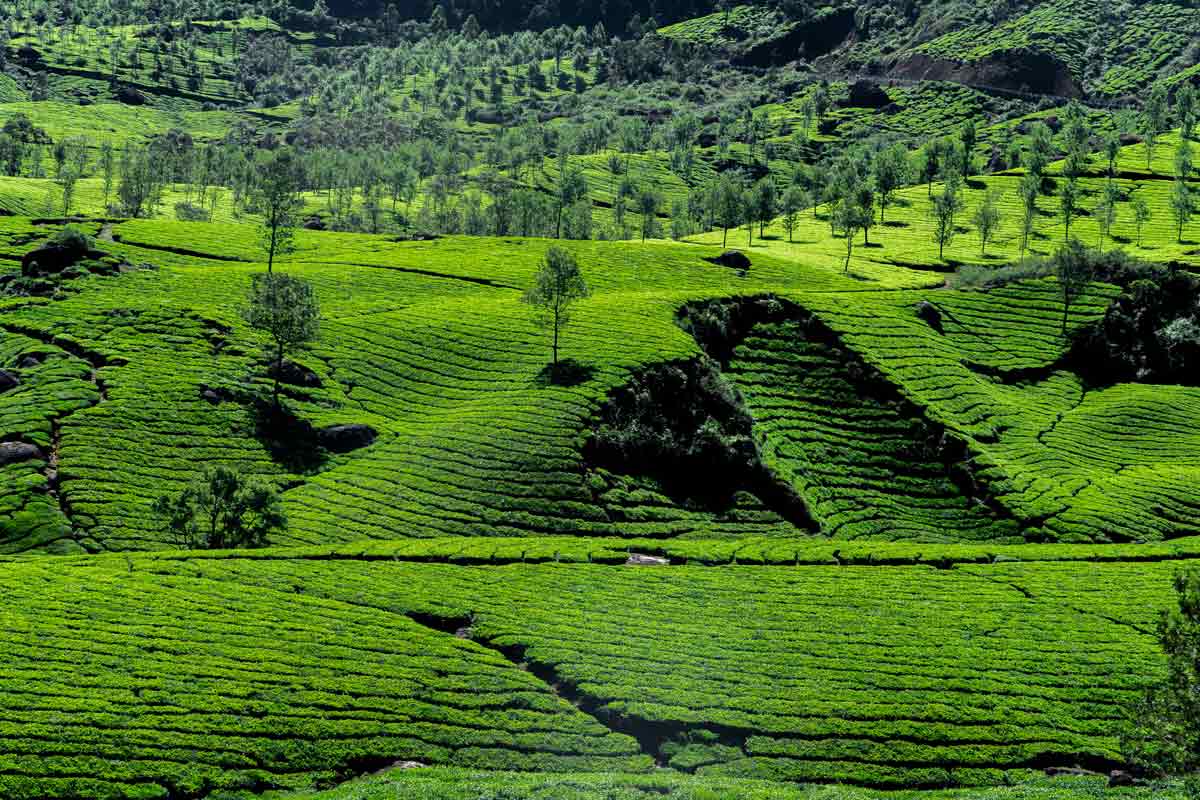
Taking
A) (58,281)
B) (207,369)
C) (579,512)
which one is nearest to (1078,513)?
(579,512)

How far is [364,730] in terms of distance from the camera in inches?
2052

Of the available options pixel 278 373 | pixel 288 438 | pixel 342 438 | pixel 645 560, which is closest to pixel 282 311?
pixel 278 373

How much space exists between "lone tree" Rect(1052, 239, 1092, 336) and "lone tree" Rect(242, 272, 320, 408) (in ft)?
331

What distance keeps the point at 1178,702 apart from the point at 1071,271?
11395 cm

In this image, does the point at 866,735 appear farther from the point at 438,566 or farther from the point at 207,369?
the point at 207,369

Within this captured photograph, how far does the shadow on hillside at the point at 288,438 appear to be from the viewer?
96188 mm

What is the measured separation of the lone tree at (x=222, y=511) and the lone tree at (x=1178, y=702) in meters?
59.8

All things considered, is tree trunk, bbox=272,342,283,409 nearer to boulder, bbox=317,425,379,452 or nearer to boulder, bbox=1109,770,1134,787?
boulder, bbox=317,425,379,452

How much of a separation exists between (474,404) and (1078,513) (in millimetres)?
59628

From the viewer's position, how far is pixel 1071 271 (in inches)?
5778

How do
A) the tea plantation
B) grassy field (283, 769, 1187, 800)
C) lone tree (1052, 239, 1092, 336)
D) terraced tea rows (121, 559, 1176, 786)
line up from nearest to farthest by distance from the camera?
grassy field (283, 769, 1187, 800) → the tea plantation → terraced tea rows (121, 559, 1176, 786) → lone tree (1052, 239, 1092, 336)

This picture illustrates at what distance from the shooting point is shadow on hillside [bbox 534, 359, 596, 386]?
112 metres

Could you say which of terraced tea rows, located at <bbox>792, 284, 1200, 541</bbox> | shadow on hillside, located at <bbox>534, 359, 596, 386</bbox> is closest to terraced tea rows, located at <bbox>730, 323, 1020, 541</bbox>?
terraced tea rows, located at <bbox>792, 284, 1200, 541</bbox>

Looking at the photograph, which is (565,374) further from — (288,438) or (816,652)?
(816,652)
